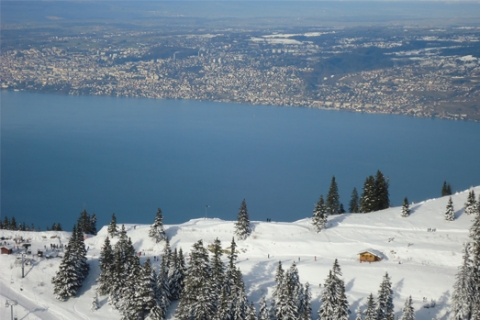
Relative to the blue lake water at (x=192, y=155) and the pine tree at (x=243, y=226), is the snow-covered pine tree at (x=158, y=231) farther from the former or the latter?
the blue lake water at (x=192, y=155)

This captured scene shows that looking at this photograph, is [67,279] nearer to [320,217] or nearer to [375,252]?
[320,217]

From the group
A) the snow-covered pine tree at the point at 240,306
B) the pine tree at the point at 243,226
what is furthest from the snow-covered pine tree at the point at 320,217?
the snow-covered pine tree at the point at 240,306

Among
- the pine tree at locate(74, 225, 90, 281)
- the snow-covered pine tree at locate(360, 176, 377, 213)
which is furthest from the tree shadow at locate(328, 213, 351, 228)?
the pine tree at locate(74, 225, 90, 281)

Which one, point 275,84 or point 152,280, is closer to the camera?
point 152,280

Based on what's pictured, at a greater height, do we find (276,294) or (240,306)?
(276,294)

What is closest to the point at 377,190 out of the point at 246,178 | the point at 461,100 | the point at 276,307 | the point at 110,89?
the point at 276,307

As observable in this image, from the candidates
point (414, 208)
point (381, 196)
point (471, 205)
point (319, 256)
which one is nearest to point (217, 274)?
point (319, 256)

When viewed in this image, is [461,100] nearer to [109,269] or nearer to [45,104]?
[45,104]
